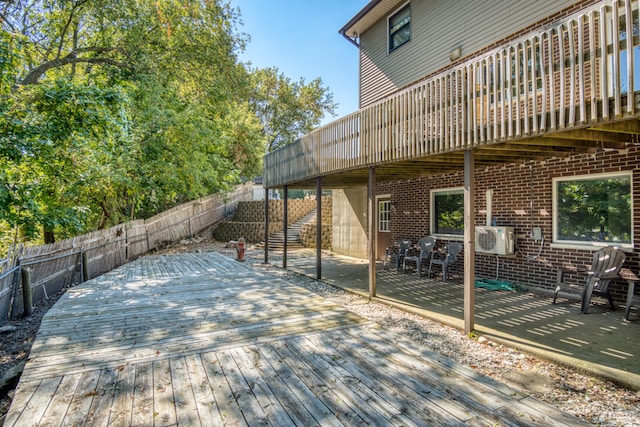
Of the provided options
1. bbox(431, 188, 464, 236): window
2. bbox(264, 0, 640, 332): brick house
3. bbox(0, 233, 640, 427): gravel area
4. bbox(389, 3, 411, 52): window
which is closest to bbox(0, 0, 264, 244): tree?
bbox(0, 233, 640, 427): gravel area

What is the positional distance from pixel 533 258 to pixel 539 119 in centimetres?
378

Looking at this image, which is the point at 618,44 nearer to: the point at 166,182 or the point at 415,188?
the point at 415,188

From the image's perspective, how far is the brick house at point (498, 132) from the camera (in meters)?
3.06

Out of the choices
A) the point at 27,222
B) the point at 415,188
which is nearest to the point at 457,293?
the point at 415,188

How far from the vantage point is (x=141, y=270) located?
909 centimetres

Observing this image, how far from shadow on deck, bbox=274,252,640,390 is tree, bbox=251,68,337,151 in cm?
2192

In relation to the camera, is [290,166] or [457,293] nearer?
[457,293]

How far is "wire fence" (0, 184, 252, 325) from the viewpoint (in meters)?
5.66

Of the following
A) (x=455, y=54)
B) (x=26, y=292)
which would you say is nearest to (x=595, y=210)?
(x=455, y=54)

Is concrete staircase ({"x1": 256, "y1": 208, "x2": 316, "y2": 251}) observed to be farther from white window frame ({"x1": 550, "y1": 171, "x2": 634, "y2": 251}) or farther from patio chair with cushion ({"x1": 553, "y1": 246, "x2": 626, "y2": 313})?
patio chair with cushion ({"x1": 553, "y1": 246, "x2": 626, "y2": 313})

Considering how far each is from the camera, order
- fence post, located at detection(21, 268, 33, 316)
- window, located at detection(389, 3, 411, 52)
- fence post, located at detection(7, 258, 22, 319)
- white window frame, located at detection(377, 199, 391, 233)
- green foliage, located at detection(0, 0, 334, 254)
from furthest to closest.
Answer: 1. white window frame, located at detection(377, 199, 391, 233)
2. window, located at detection(389, 3, 411, 52)
3. green foliage, located at detection(0, 0, 334, 254)
4. fence post, located at detection(21, 268, 33, 316)
5. fence post, located at detection(7, 258, 22, 319)

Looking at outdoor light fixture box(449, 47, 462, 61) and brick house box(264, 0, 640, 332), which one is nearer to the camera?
brick house box(264, 0, 640, 332)

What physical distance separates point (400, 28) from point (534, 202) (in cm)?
613

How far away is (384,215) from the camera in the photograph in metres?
10.3
